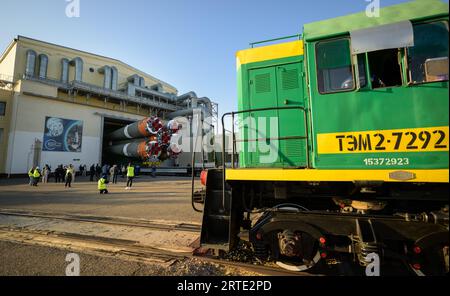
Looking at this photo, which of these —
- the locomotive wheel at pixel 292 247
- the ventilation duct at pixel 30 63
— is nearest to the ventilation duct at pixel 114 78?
the ventilation duct at pixel 30 63

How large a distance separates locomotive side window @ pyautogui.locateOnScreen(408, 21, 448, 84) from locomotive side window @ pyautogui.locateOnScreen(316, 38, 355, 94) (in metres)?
0.73

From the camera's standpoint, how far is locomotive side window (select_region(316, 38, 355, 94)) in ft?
11.0

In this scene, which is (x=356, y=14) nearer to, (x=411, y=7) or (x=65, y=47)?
(x=411, y=7)

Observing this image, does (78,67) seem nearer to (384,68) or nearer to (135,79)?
(135,79)

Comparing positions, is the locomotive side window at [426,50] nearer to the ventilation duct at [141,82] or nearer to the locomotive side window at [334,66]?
the locomotive side window at [334,66]

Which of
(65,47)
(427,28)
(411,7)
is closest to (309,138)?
(427,28)

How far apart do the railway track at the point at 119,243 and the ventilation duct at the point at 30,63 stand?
1182 inches

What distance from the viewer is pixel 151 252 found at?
4387 mm

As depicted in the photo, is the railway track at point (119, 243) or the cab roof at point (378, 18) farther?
the railway track at point (119, 243)

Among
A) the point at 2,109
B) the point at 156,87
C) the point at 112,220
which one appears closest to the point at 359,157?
the point at 112,220

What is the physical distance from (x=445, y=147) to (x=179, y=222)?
6001 millimetres

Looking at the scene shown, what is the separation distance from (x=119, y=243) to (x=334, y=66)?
5.40m

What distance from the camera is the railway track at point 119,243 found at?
153 inches

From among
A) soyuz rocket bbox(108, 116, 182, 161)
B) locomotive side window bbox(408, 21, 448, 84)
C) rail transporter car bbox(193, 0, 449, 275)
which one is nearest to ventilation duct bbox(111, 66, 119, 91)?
soyuz rocket bbox(108, 116, 182, 161)
